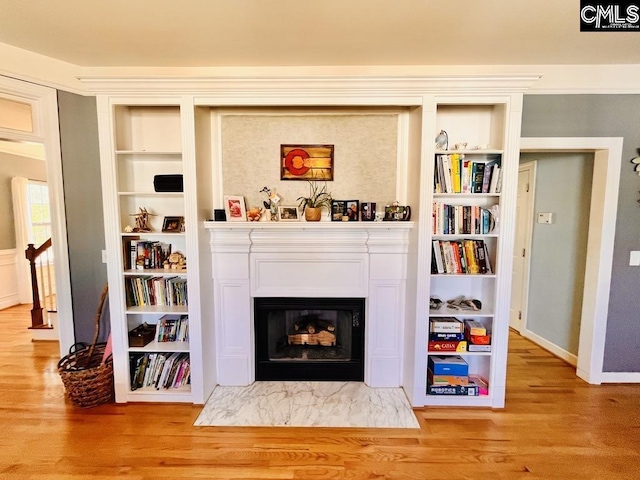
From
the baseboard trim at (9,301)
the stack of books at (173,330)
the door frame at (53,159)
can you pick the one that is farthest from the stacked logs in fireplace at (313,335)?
the baseboard trim at (9,301)

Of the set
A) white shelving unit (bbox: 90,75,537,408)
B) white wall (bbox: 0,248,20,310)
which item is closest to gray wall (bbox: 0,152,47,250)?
white wall (bbox: 0,248,20,310)

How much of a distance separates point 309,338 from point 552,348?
2660 mm

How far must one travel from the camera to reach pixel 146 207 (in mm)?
2590

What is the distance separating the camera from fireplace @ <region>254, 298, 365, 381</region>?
2617mm

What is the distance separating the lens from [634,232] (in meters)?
2.60

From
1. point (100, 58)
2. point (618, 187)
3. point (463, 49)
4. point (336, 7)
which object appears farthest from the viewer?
point (618, 187)

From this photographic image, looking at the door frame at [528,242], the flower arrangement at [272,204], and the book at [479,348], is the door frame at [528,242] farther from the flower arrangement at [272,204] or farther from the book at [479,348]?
the flower arrangement at [272,204]

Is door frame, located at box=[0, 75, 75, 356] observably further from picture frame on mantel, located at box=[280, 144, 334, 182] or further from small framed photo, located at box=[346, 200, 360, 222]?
small framed photo, located at box=[346, 200, 360, 222]

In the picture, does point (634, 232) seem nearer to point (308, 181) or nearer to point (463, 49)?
point (463, 49)

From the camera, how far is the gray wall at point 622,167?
8.18ft

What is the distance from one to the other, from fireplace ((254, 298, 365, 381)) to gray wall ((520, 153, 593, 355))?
2268 mm

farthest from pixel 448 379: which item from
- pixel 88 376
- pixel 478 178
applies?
pixel 88 376

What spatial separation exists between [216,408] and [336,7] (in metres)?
2.84

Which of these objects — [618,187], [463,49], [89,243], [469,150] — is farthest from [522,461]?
[89,243]
